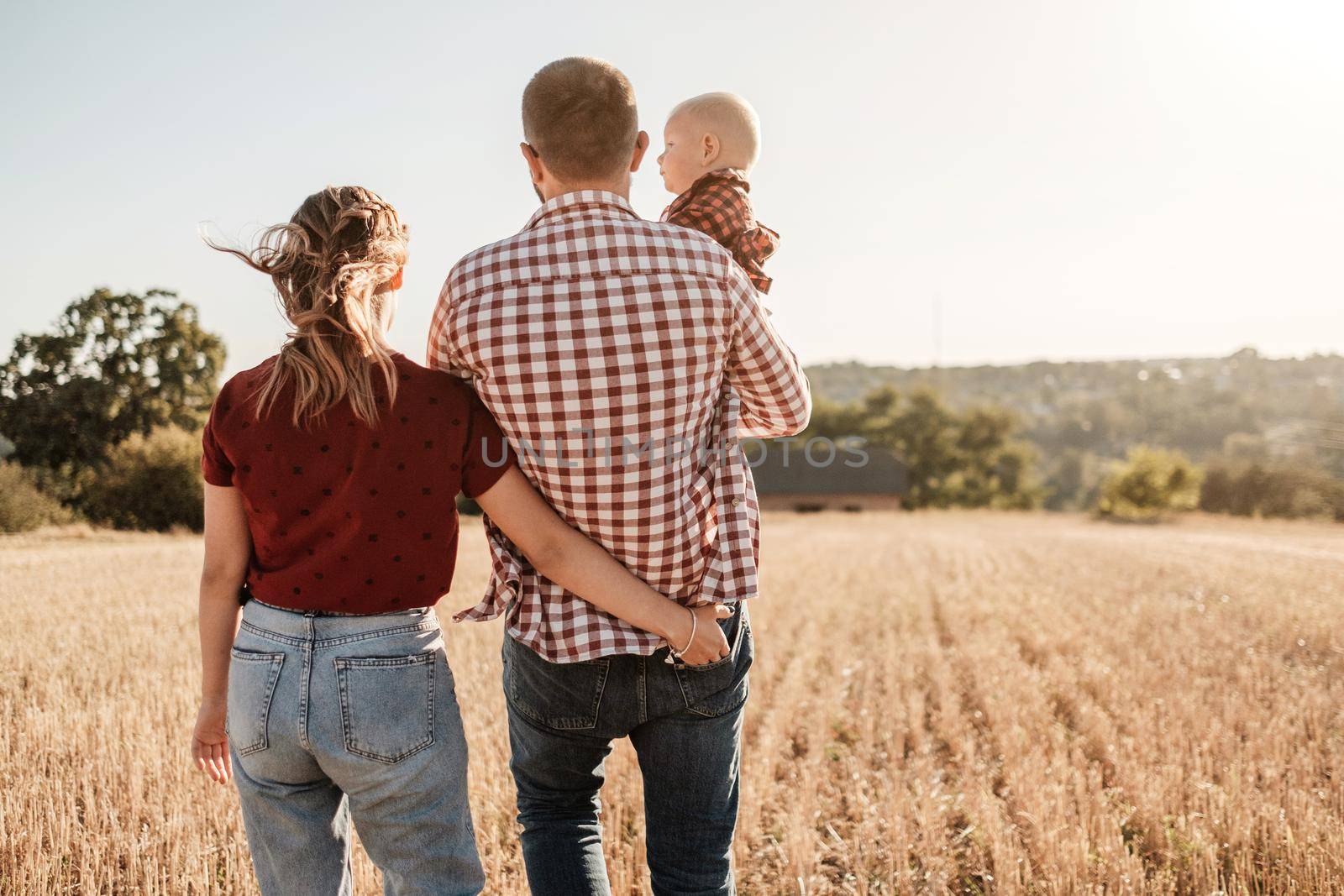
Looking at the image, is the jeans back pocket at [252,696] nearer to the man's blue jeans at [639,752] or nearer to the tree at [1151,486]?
the man's blue jeans at [639,752]

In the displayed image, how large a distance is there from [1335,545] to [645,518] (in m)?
24.9

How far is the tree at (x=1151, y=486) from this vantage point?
4672 cm

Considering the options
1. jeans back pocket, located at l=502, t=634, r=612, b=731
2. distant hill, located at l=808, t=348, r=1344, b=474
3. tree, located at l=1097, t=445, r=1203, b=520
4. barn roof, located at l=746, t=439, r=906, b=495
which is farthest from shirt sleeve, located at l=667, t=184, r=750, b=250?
distant hill, located at l=808, t=348, r=1344, b=474

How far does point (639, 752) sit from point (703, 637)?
37 centimetres

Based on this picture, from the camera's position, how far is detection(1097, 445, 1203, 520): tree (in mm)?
46719

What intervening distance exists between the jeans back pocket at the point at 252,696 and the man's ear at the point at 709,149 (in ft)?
5.09

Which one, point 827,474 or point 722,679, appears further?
point 827,474

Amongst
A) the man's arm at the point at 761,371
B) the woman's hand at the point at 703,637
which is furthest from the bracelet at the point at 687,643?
the man's arm at the point at 761,371

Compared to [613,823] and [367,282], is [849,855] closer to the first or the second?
[613,823]

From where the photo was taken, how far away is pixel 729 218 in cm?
214

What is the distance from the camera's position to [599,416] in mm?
1737

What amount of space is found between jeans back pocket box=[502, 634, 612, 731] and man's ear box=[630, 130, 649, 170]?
1.09 m

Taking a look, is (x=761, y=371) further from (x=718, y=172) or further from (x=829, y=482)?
(x=829, y=482)

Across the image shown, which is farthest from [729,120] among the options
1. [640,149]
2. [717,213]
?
[640,149]
